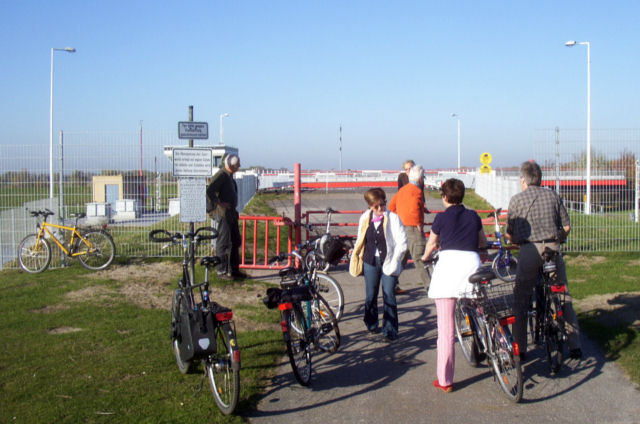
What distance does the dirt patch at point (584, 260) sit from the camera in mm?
11742

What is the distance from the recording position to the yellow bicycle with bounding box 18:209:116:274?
11445mm

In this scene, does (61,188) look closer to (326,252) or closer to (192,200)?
(192,200)

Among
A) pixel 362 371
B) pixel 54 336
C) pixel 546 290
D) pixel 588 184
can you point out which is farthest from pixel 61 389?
pixel 588 184

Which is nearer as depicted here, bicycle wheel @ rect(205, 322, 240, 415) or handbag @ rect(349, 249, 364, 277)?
bicycle wheel @ rect(205, 322, 240, 415)

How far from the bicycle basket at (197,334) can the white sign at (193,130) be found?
15.1ft

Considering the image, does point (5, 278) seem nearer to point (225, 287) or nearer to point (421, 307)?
point (225, 287)

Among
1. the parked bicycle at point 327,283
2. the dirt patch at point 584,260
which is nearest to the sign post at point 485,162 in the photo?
the dirt patch at point 584,260

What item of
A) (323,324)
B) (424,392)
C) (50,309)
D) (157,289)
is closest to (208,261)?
(323,324)

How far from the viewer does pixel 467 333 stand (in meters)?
5.95

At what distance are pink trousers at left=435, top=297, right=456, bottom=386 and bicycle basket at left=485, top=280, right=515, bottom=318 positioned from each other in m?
0.31

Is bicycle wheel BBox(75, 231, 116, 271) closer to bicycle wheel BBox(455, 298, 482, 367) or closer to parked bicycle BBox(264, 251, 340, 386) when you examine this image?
parked bicycle BBox(264, 251, 340, 386)

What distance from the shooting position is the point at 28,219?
489 inches

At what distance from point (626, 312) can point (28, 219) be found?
34.9 ft

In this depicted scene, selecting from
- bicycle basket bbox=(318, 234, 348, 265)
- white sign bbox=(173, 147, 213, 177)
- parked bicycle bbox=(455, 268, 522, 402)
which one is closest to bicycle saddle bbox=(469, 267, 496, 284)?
parked bicycle bbox=(455, 268, 522, 402)
